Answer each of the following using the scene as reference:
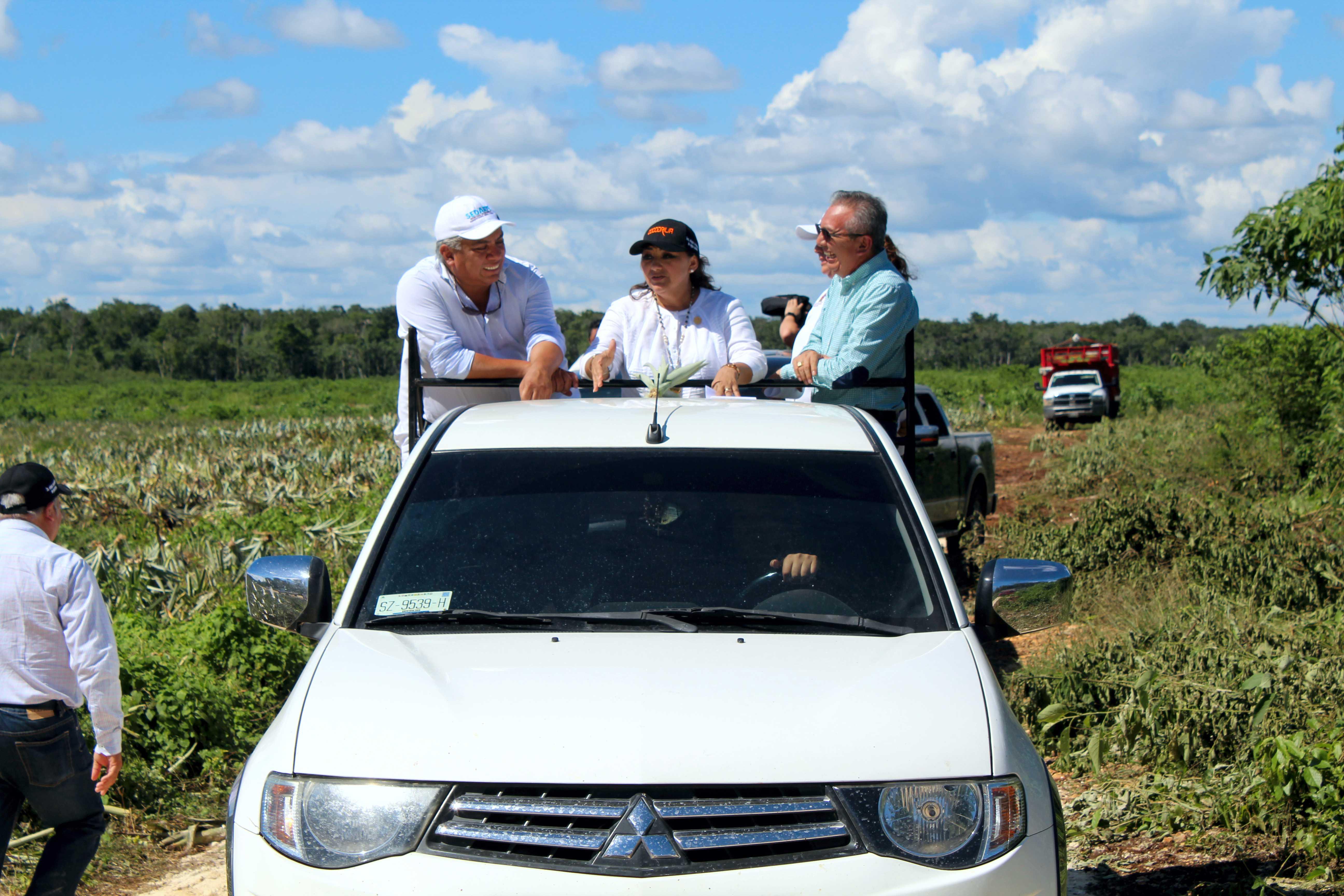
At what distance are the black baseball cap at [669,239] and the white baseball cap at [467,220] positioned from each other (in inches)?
25.1

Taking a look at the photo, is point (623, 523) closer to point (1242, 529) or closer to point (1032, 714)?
point (1032, 714)

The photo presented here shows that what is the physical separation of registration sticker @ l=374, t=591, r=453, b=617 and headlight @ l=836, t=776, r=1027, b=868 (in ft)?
3.99

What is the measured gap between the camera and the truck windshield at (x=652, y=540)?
3.18 meters

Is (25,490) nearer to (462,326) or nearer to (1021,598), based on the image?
(462,326)

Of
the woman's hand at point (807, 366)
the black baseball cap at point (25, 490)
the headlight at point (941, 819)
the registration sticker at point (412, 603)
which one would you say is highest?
the woman's hand at point (807, 366)

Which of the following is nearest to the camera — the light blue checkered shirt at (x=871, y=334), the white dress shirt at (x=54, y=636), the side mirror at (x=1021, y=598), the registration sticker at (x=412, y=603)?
the registration sticker at (x=412, y=603)

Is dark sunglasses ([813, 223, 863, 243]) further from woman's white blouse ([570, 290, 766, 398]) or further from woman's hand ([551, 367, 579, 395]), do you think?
woman's hand ([551, 367, 579, 395])

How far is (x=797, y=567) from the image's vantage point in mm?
3324

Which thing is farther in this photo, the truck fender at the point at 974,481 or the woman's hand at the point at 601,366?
the truck fender at the point at 974,481

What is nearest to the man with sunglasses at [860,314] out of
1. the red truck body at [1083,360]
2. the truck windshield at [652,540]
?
the truck windshield at [652,540]

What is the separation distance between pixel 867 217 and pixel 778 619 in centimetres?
287

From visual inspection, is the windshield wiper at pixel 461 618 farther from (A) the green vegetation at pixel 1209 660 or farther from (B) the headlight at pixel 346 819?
(A) the green vegetation at pixel 1209 660

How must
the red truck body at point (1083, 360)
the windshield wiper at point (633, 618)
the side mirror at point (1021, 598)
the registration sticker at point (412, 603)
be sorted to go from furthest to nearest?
the red truck body at point (1083, 360)
the side mirror at point (1021, 598)
the registration sticker at point (412, 603)
the windshield wiper at point (633, 618)


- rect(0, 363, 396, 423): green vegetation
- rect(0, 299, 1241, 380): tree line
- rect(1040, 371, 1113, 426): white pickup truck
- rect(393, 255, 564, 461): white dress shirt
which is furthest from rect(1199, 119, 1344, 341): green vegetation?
rect(0, 299, 1241, 380): tree line
